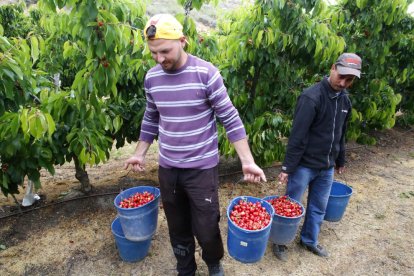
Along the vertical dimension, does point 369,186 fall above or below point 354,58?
below

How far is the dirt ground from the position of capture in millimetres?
2848

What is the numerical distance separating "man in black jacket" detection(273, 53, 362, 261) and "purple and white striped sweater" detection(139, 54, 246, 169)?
2.43 ft

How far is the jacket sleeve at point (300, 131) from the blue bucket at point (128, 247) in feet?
4.66

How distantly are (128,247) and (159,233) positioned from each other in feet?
1.78

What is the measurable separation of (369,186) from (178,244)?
3201 mm

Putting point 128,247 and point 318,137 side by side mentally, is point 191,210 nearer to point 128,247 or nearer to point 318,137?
point 128,247

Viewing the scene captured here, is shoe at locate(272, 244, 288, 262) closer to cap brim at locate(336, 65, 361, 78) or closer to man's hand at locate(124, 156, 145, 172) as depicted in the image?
man's hand at locate(124, 156, 145, 172)

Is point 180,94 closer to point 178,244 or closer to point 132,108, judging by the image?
A: point 178,244

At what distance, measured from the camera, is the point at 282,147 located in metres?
3.78

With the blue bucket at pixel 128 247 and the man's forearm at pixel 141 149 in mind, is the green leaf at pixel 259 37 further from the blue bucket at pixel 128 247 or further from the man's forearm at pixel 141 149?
the blue bucket at pixel 128 247

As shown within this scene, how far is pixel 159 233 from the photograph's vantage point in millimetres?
3252

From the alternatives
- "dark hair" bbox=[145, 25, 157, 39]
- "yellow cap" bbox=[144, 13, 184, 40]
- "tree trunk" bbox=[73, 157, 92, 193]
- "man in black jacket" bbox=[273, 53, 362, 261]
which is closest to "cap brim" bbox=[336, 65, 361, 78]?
"man in black jacket" bbox=[273, 53, 362, 261]

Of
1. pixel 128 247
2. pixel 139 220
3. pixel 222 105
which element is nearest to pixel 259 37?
pixel 222 105

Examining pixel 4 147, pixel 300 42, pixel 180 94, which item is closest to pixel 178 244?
pixel 180 94
